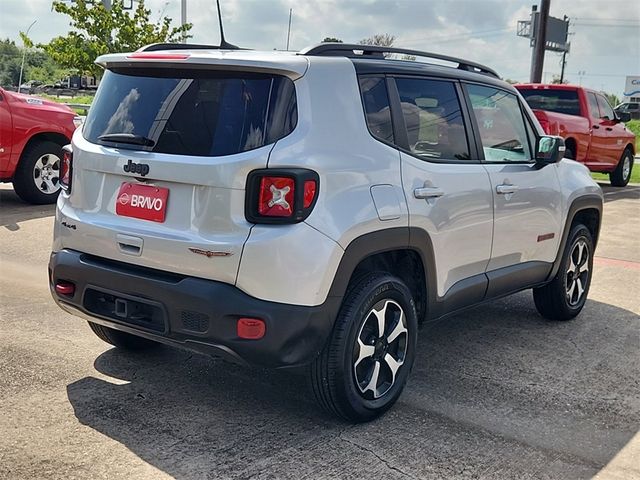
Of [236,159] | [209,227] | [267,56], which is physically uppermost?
[267,56]

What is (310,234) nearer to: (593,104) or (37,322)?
(37,322)

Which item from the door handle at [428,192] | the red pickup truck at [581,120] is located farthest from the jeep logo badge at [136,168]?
the red pickup truck at [581,120]

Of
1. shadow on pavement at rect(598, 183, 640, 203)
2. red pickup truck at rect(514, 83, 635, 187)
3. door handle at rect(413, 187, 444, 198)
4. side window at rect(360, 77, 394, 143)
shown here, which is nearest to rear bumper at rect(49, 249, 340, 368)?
door handle at rect(413, 187, 444, 198)

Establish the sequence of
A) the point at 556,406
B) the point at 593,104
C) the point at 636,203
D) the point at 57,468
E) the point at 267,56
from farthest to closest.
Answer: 1. the point at 593,104
2. the point at 636,203
3. the point at 556,406
4. the point at 267,56
5. the point at 57,468

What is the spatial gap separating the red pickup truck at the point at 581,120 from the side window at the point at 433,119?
7927 mm

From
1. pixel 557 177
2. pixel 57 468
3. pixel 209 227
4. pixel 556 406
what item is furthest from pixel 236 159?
pixel 557 177

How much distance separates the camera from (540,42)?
68.0 ft

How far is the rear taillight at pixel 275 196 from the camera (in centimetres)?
316

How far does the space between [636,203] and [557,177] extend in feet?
28.3

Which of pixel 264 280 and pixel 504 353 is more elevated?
pixel 264 280

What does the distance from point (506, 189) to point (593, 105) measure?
10.3 m

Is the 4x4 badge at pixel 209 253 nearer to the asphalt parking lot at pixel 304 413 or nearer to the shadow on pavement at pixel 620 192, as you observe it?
the asphalt parking lot at pixel 304 413

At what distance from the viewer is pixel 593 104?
13.8 m

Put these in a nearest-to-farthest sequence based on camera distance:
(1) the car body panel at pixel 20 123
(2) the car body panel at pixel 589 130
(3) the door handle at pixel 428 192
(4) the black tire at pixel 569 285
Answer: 1. (3) the door handle at pixel 428 192
2. (4) the black tire at pixel 569 285
3. (1) the car body panel at pixel 20 123
4. (2) the car body panel at pixel 589 130
